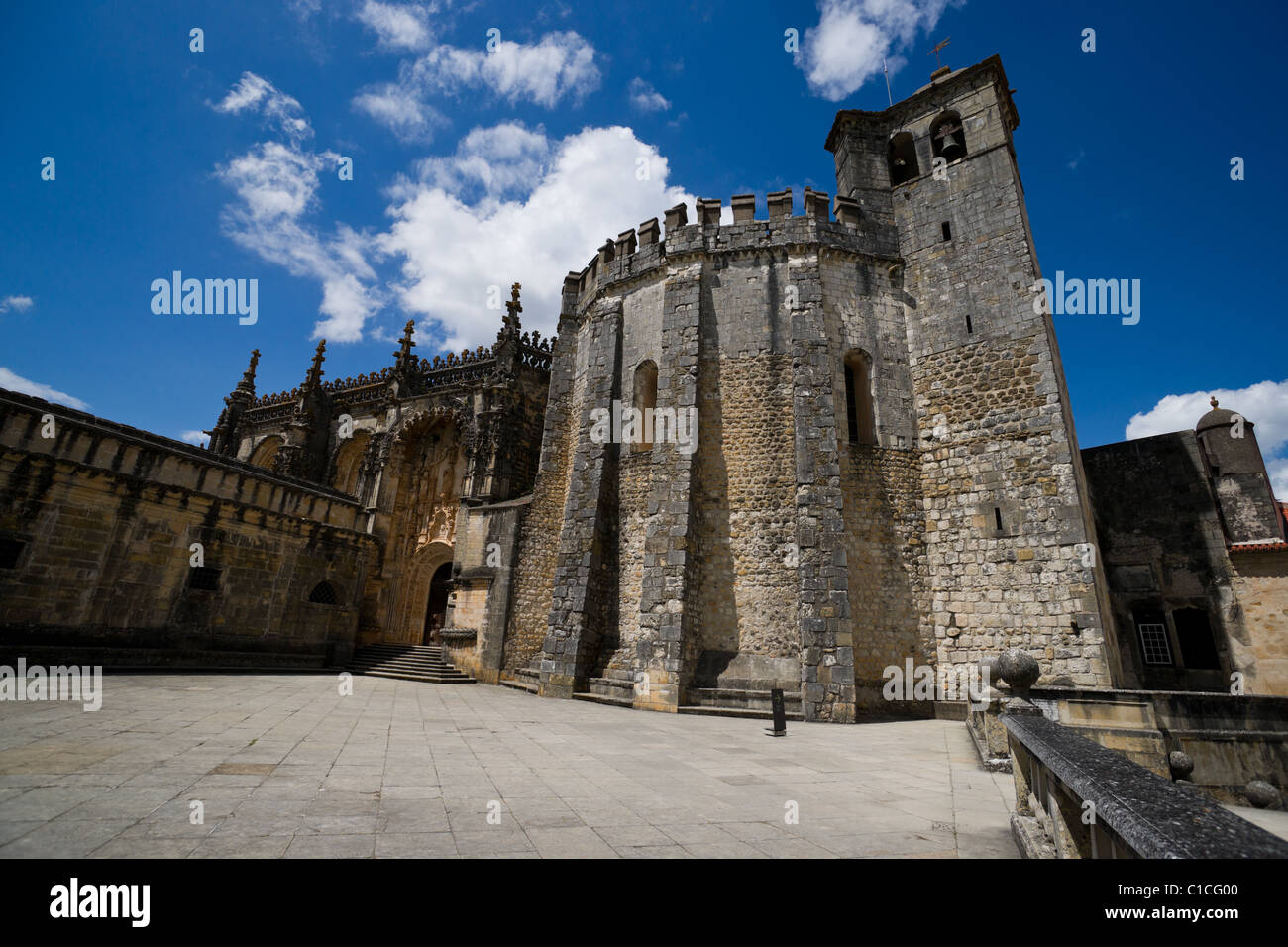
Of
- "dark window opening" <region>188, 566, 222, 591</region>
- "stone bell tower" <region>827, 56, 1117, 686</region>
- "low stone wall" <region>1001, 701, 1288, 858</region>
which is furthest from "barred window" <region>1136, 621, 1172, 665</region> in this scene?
"dark window opening" <region>188, 566, 222, 591</region>

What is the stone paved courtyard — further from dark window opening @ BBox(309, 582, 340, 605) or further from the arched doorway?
the arched doorway

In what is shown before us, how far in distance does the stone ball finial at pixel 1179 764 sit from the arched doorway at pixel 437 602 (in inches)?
797

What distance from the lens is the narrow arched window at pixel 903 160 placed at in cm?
1638

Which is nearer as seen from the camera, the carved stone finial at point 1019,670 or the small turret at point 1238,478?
the carved stone finial at point 1019,670

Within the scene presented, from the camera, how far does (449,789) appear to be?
4.21 m

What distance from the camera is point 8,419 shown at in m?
11.5

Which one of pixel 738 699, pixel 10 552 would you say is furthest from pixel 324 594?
pixel 738 699

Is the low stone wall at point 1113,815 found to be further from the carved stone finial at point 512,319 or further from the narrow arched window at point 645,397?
the carved stone finial at point 512,319

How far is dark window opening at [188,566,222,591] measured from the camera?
13.4 meters

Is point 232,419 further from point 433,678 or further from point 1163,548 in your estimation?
point 1163,548

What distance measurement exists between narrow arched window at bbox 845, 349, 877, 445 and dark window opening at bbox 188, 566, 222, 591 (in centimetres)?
1630

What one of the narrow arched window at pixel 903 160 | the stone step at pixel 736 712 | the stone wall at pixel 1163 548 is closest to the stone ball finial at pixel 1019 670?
the stone step at pixel 736 712

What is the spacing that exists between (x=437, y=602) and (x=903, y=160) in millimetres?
22424

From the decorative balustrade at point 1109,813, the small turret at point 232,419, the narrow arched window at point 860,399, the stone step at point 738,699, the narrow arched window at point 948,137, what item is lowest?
the stone step at point 738,699
